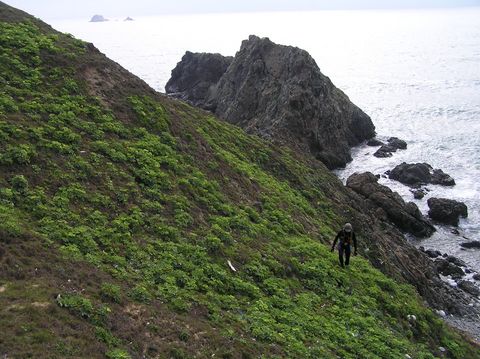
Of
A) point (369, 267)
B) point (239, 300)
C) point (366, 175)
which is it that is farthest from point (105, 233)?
point (366, 175)

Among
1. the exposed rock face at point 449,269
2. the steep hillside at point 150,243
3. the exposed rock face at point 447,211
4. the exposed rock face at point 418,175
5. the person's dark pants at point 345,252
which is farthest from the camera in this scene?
the exposed rock face at point 418,175

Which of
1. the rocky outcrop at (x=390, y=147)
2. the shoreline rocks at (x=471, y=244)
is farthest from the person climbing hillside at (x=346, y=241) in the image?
the rocky outcrop at (x=390, y=147)

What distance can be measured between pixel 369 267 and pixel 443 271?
52.8ft

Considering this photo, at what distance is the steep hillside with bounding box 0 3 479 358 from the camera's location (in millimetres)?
16289

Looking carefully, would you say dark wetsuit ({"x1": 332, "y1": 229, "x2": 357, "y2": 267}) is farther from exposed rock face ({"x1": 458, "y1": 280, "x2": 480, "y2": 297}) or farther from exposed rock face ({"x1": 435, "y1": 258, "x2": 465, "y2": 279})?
exposed rock face ({"x1": 435, "y1": 258, "x2": 465, "y2": 279})

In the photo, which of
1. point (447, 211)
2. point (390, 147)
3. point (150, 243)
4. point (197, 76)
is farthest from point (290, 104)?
point (197, 76)

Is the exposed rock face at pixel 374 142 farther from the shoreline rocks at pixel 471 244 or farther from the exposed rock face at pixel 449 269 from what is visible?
the exposed rock face at pixel 449 269

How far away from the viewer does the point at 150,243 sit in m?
21.9

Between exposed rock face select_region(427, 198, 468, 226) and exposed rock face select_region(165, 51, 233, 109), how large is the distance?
6120 cm

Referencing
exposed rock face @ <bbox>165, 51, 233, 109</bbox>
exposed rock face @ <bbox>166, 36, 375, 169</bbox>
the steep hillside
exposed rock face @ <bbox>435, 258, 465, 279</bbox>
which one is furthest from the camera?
exposed rock face @ <bbox>165, 51, 233, 109</bbox>

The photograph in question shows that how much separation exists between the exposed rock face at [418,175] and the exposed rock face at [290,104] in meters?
8.47

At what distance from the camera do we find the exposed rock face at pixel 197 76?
110938 millimetres

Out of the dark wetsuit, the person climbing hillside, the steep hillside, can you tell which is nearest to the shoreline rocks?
the steep hillside

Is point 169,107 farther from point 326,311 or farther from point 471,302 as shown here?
point 471,302
